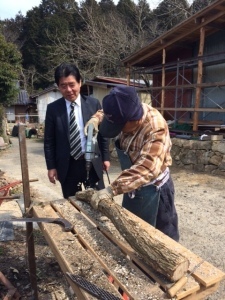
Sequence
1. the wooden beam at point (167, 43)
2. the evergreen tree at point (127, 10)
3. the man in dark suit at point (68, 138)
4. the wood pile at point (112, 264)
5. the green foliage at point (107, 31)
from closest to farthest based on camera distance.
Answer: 1. the wood pile at point (112, 264)
2. the man in dark suit at point (68, 138)
3. the wooden beam at point (167, 43)
4. the green foliage at point (107, 31)
5. the evergreen tree at point (127, 10)

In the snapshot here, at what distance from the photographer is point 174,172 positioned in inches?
291

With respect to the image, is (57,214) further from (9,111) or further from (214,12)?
(9,111)

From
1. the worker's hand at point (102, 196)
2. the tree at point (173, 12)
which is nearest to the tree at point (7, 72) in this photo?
the tree at point (173, 12)

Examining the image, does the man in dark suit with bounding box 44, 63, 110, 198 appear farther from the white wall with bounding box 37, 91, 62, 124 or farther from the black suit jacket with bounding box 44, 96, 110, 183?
the white wall with bounding box 37, 91, 62, 124

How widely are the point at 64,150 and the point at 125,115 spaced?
117 centimetres

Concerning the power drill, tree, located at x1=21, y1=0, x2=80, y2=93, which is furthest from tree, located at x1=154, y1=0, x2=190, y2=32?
the power drill

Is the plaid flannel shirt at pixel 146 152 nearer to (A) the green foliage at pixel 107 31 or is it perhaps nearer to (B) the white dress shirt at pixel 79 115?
(B) the white dress shirt at pixel 79 115

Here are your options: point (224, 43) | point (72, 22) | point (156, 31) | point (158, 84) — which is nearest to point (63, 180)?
point (224, 43)

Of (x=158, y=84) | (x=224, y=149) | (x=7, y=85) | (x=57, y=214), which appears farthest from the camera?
(x=7, y=85)

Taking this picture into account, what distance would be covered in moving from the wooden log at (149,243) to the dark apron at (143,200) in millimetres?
195

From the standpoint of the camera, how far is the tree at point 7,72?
13266 millimetres

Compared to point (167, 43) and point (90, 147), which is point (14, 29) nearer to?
point (167, 43)

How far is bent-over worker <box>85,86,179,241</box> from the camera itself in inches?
61.5

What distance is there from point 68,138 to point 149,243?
4.76 ft
